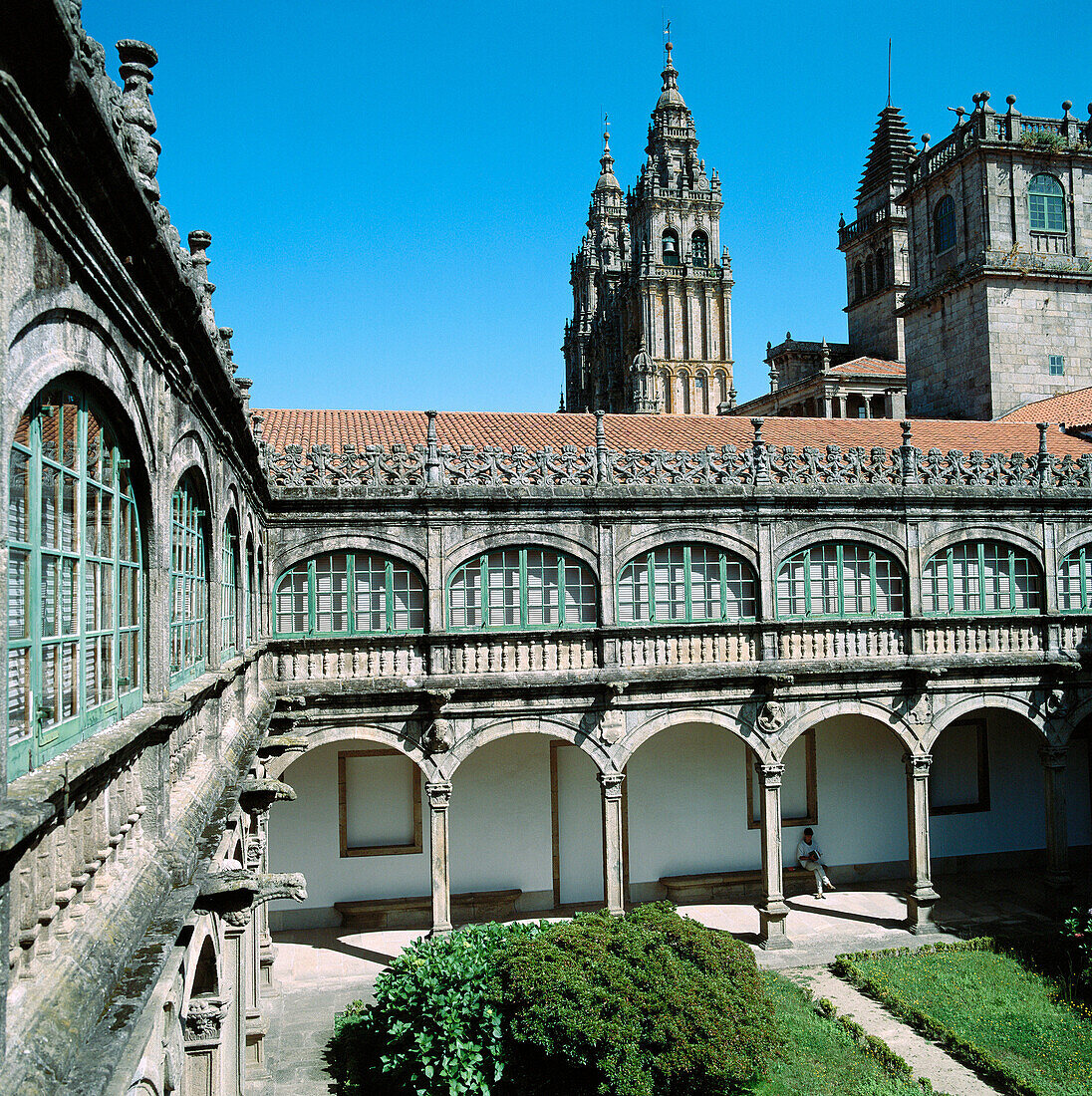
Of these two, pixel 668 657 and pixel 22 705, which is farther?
pixel 668 657

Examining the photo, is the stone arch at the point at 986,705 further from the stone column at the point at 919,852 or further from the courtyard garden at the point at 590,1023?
the courtyard garden at the point at 590,1023

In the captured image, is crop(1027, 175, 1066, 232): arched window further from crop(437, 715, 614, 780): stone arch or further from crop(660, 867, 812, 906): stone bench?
crop(437, 715, 614, 780): stone arch

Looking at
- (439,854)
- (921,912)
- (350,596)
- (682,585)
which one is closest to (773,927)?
(921,912)

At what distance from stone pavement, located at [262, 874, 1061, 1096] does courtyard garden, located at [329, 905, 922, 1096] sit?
883mm

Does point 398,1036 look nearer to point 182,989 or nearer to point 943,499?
point 182,989

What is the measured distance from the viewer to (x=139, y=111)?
5.82m

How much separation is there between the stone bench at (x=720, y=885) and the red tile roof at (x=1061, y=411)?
14.5 m

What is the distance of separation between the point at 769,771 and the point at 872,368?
25.9 metres

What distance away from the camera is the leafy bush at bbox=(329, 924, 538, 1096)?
11.8 m

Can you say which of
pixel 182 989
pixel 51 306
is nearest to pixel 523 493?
pixel 182 989

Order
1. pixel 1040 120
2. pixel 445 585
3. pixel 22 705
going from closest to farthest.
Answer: pixel 22 705 < pixel 445 585 < pixel 1040 120

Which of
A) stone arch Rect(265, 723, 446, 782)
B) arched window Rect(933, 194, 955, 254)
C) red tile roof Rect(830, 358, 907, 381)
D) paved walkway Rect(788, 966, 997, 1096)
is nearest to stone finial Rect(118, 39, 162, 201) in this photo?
stone arch Rect(265, 723, 446, 782)

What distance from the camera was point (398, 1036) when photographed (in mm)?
12430

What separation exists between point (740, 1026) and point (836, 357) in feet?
126
